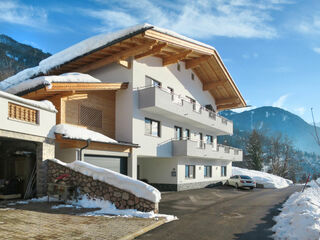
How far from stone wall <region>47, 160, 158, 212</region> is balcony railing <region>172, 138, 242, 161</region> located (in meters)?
11.5

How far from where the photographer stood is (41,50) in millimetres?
123250

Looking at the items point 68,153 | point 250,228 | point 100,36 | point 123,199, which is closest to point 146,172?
point 68,153

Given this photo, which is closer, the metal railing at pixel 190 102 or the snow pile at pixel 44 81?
the snow pile at pixel 44 81

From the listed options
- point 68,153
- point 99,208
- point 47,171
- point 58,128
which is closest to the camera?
point 99,208

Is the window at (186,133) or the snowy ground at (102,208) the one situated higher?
the window at (186,133)

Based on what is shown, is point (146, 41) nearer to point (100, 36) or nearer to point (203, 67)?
point (100, 36)

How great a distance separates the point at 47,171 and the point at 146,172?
12046 mm

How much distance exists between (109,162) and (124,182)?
708 centimetres

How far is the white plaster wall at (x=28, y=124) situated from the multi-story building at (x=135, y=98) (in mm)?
805

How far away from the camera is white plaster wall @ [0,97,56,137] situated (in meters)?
10.4

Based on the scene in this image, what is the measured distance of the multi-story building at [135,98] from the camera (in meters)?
15.7

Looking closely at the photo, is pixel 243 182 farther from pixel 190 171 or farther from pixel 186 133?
pixel 186 133

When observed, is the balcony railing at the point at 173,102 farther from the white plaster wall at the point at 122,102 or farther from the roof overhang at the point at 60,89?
the roof overhang at the point at 60,89

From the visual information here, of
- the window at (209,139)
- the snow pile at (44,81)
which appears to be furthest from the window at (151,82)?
the window at (209,139)
